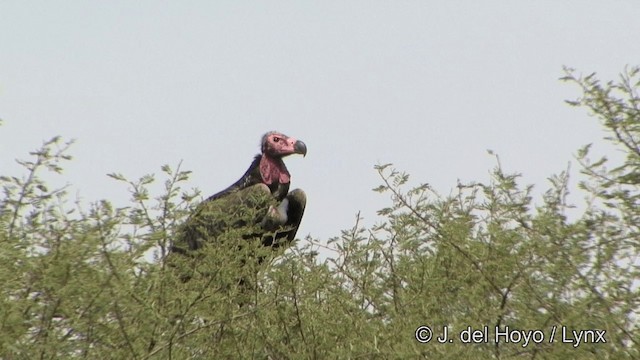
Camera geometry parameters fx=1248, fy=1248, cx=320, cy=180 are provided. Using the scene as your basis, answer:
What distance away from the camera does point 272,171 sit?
44.4 feet

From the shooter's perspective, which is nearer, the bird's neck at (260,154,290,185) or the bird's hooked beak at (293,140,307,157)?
the bird's neck at (260,154,290,185)

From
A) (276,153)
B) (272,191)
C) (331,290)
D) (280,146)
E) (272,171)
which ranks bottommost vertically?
(331,290)

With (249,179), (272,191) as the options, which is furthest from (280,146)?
(249,179)

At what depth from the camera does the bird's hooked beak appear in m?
14.2

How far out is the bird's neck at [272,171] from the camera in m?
13.4

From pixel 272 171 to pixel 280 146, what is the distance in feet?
2.32

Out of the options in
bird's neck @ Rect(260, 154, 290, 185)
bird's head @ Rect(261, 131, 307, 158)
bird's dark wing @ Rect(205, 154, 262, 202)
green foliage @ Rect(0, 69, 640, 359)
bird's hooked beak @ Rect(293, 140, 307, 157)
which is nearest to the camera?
green foliage @ Rect(0, 69, 640, 359)

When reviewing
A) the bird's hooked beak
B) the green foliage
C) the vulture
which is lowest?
the green foliage

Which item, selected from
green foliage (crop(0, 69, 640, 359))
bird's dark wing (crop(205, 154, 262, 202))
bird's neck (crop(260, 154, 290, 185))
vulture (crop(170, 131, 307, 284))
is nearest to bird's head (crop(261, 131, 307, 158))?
vulture (crop(170, 131, 307, 284))

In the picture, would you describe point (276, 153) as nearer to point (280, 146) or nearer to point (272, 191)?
point (280, 146)

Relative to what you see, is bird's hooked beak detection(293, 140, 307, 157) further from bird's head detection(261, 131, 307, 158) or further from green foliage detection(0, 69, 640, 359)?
green foliage detection(0, 69, 640, 359)

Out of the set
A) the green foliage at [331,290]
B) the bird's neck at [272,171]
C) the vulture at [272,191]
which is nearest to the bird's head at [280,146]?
the vulture at [272,191]

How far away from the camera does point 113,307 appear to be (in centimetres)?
601

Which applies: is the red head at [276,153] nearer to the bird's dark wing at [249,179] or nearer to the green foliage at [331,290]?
the bird's dark wing at [249,179]
